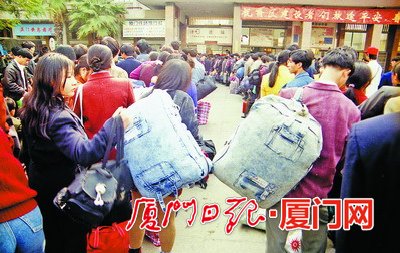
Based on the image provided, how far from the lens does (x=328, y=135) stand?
2080mm

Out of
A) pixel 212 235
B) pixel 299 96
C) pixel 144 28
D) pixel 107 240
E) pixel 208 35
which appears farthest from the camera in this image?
pixel 208 35

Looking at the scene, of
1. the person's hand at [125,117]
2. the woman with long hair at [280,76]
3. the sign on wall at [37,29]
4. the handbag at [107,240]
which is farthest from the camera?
the sign on wall at [37,29]

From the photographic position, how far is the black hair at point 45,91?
71.3 inches

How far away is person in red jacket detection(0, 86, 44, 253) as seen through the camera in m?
1.51

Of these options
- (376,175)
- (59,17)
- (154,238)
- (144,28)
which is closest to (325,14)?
(144,28)

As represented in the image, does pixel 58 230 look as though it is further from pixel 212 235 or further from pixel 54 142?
pixel 212 235

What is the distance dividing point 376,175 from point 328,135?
3.83 ft

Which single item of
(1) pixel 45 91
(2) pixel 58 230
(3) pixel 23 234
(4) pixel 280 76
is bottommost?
(2) pixel 58 230

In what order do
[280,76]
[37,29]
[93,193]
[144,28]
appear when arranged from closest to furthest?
[93,193], [280,76], [144,28], [37,29]

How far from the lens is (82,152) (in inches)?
67.7

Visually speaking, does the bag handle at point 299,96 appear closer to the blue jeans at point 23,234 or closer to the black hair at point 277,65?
the blue jeans at point 23,234

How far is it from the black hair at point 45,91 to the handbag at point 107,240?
40.1 inches

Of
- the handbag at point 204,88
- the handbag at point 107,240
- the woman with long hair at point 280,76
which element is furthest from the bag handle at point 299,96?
the handbag at point 204,88

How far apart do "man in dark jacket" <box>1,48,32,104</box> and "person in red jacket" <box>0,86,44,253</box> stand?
12.6 feet
